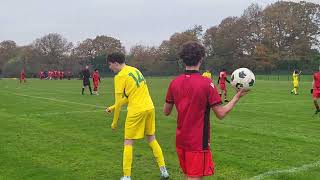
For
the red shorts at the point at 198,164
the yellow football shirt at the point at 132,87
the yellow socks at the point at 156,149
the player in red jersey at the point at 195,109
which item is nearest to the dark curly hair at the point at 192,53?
the player in red jersey at the point at 195,109

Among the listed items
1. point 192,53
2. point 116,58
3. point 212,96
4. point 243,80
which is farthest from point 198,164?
point 116,58

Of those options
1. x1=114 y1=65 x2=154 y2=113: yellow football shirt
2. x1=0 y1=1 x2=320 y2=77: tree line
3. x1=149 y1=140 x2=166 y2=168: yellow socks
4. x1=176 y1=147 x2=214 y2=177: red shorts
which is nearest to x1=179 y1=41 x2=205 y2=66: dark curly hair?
x1=176 y1=147 x2=214 y2=177: red shorts

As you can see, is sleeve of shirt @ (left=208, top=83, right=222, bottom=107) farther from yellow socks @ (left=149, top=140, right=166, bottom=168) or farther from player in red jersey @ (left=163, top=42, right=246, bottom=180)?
yellow socks @ (left=149, top=140, right=166, bottom=168)

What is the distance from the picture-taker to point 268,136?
37.8ft

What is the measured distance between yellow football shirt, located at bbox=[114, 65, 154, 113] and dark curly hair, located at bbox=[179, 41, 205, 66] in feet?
7.64

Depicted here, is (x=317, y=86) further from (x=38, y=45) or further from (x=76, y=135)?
(x=38, y=45)

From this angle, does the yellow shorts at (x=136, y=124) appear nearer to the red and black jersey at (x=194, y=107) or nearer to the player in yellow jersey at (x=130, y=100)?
the player in yellow jersey at (x=130, y=100)

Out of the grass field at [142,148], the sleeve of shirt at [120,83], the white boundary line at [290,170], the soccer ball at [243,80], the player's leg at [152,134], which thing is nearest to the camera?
the soccer ball at [243,80]

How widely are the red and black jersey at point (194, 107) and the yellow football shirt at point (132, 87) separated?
7.06 feet

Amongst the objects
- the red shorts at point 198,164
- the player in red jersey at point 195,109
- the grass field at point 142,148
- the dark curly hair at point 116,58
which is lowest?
the grass field at point 142,148

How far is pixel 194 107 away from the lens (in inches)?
188

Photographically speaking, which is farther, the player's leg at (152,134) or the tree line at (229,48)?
the tree line at (229,48)

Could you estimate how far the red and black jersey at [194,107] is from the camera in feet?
15.5

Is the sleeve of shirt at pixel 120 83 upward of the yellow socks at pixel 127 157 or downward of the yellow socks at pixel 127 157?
upward
